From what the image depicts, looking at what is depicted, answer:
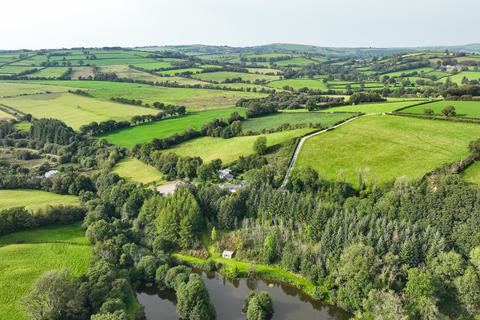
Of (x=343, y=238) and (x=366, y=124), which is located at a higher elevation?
(x=366, y=124)

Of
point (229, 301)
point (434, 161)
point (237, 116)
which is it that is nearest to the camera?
point (229, 301)

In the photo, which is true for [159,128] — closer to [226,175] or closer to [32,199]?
[226,175]

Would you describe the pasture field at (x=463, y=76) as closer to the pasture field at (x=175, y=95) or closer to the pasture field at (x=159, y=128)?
the pasture field at (x=175, y=95)

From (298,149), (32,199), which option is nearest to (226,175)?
(298,149)

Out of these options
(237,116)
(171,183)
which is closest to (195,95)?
(237,116)

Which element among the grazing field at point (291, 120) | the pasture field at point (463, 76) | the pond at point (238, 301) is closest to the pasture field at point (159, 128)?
the grazing field at point (291, 120)

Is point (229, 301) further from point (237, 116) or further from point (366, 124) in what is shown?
point (237, 116)

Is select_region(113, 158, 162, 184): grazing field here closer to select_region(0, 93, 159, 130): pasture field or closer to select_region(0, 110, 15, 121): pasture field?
select_region(0, 93, 159, 130): pasture field
